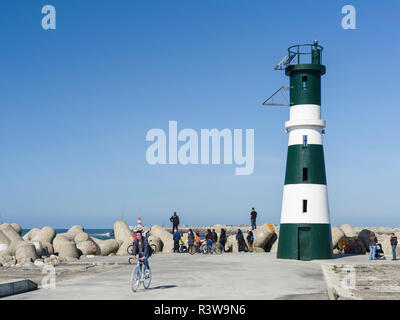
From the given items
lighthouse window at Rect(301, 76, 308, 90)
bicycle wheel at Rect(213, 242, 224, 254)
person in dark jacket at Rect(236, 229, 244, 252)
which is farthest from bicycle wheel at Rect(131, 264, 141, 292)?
person in dark jacket at Rect(236, 229, 244, 252)

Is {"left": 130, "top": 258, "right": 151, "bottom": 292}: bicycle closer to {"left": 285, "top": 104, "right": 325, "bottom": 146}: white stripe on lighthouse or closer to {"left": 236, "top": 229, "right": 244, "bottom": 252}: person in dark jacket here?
{"left": 285, "top": 104, "right": 325, "bottom": 146}: white stripe on lighthouse

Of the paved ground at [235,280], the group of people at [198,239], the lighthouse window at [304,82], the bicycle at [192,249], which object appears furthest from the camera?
the group of people at [198,239]

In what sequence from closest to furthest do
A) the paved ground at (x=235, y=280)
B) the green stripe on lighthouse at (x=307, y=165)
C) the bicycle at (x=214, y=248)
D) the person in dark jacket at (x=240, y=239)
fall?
1. the paved ground at (x=235, y=280)
2. the green stripe on lighthouse at (x=307, y=165)
3. the bicycle at (x=214, y=248)
4. the person in dark jacket at (x=240, y=239)

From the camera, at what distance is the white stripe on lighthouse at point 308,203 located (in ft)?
89.6

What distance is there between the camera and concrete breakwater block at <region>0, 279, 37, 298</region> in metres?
15.4

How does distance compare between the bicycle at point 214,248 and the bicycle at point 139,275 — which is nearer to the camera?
the bicycle at point 139,275

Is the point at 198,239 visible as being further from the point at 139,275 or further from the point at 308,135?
the point at 139,275

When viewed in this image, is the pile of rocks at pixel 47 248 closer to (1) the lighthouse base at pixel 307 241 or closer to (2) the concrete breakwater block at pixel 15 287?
(2) the concrete breakwater block at pixel 15 287

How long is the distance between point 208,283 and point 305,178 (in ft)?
36.6

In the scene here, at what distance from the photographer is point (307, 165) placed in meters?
27.5

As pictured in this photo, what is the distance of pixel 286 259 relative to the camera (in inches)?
1101

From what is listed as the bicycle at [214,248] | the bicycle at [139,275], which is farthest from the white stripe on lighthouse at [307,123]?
the bicycle at [139,275]
